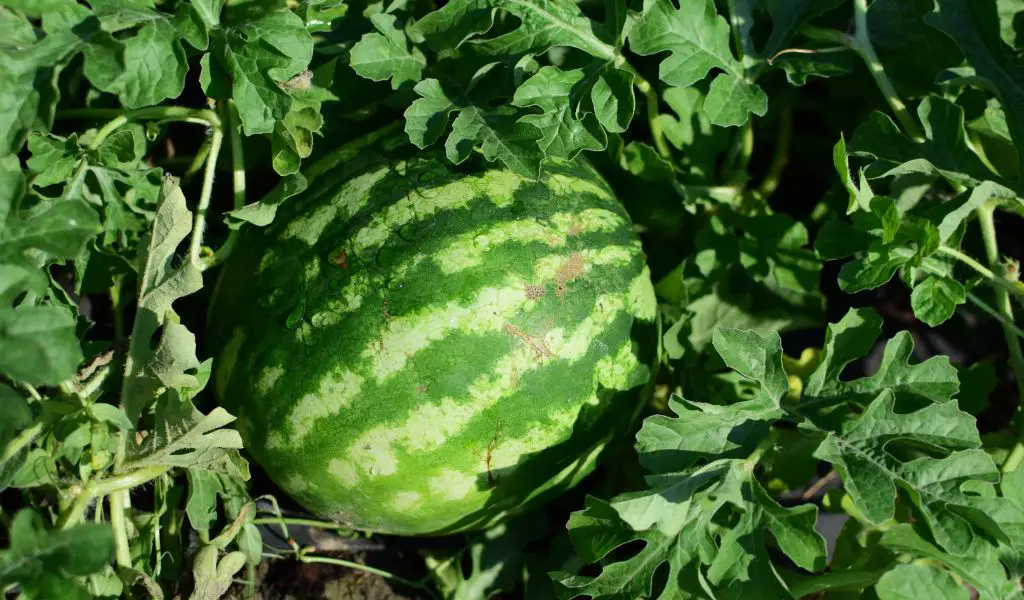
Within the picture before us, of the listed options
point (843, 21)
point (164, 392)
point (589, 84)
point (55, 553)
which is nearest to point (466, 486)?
point (164, 392)

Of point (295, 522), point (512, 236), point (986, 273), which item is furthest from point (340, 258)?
point (986, 273)

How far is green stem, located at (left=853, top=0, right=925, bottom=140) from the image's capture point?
2.23 m

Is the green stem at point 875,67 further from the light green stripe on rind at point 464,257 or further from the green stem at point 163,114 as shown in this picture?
the green stem at point 163,114

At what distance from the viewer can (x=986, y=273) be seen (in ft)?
6.98

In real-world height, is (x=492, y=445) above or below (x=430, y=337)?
below

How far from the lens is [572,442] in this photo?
1.99m

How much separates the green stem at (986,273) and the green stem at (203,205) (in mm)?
1654

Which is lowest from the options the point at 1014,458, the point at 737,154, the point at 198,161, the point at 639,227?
the point at 1014,458

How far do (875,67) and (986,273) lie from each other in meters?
0.56

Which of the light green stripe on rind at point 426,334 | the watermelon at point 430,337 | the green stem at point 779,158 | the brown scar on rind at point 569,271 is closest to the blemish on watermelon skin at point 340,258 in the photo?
the watermelon at point 430,337

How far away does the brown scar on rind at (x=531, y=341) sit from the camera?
1864 mm

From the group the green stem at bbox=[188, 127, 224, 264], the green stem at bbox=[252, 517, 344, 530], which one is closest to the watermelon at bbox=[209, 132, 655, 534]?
the green stem at bbox=[188, 127, 224, 264]

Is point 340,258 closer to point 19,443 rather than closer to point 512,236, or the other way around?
point 512,236

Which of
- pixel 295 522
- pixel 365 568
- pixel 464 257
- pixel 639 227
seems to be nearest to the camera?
pixel 464 257
